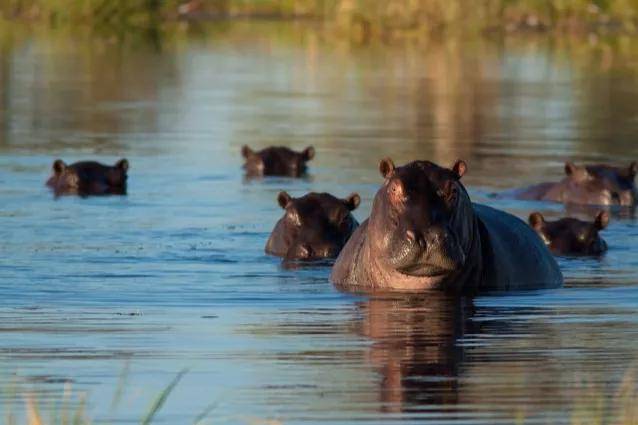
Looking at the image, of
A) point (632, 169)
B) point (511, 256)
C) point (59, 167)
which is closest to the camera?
point (511, 256)

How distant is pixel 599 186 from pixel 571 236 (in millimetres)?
3751

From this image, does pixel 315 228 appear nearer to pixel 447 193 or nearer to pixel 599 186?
pixel 447 193

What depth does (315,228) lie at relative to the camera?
13680 millimetres

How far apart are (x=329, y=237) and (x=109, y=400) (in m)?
6.12

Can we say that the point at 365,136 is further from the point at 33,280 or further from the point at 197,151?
the point at 33,280

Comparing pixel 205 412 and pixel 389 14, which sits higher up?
pixel 389 14

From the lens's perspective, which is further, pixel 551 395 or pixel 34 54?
pixel 34 54

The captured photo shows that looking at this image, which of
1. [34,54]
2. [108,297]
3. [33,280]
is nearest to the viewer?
[108,297]

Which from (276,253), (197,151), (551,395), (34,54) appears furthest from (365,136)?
(34,54)

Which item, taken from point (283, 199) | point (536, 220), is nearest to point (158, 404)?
point (283, 199)

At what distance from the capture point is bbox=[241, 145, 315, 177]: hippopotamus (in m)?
20.0

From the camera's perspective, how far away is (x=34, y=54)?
4384cm

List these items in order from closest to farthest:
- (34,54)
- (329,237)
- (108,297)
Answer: (108,297)
(329,237)
(34,54)

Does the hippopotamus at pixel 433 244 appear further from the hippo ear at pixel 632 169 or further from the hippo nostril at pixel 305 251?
the hippo ear at pixel 632 169
